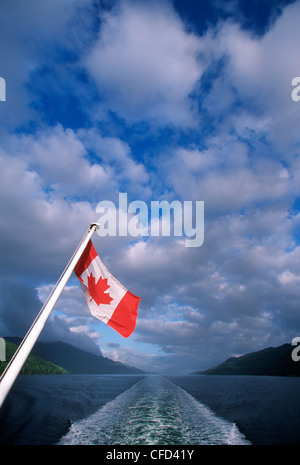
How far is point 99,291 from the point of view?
884 cm

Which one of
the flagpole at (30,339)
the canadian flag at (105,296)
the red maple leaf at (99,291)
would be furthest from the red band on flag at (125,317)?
the flagpole at (30,339)

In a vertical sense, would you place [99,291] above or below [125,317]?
above

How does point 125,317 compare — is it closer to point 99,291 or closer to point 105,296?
point 105,296

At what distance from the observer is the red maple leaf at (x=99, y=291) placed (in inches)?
348

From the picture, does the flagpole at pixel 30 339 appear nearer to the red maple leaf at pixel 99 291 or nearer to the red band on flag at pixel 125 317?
the red maple leaf at pixel 99 291

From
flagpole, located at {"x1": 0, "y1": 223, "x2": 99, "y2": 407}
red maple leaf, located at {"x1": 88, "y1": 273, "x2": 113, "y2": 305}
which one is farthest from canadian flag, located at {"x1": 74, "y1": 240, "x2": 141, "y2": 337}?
flagpole, located at {"x1": 0, "y1": 223, "x2": 99, "y2": 407}

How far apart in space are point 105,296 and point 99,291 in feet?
1.03

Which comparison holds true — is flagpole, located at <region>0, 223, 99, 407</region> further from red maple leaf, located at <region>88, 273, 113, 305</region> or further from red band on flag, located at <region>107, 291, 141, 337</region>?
red band on flag, located at <region>107, 291, 141, 337</region>

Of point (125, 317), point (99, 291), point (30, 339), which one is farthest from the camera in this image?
point (99, 291)

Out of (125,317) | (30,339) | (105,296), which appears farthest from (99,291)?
(30,339)

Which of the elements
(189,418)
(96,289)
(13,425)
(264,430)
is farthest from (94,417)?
(96,289)
